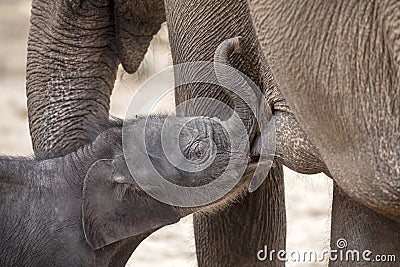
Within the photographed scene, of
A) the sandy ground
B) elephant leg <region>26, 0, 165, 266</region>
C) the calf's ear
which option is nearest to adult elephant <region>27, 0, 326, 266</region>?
elephant leg <region>26, 0, 165, 266</region>

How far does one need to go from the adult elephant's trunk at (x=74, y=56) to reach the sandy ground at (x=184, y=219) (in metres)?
0.17

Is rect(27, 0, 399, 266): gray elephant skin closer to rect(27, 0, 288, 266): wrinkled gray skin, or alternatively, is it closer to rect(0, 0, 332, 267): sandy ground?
rect(27, 0, 288, 266): wrinkled gray skin

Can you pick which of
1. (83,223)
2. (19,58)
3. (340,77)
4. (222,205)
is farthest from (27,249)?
(19,58)

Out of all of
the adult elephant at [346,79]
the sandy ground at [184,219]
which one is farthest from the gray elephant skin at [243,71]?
the sandy ground at [184,219]

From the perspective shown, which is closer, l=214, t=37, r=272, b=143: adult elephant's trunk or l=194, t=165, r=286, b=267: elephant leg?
l=214, t=37, r=272, b=143: adult elephant's trunk

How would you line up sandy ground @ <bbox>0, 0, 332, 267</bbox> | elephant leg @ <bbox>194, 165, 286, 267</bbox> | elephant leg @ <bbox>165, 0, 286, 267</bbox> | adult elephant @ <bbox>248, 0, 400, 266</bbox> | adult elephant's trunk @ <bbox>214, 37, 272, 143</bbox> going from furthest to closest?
sandy ground @ <bbox>0, 0, 332, 267</bbox>
elephant leg @ <bbox>194, 165, 286, 267</bbox>
elephant leg @ <bbox>165, 0, 286, 267</bbox>
adult elephant's trunk @ <bbox>214, 37, 272, 143</bbox>
adult elephant @ <bbox>248, 0, 400, 266</bbox>

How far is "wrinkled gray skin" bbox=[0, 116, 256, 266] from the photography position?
2389 mm

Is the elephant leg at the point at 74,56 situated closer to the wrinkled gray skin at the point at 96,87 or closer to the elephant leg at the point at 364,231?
the wrinkled gray skin at the point at 96,87

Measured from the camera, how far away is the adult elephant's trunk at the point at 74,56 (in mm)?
2838

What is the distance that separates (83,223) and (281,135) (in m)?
0.41

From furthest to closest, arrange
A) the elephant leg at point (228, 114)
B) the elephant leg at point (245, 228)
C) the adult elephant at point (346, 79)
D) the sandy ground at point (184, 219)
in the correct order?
the sandy ground at point (184, 219), the elephant leg at point (245, 228), the elephant leg at point (228, 114), the adult elephant at point (346, 79)

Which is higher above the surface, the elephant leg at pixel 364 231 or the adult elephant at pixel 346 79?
the adult elephant at pixel 346 79

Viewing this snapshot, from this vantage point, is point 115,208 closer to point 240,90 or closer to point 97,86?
point 240,90

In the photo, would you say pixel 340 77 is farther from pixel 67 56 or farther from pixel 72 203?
pixel 67 56
